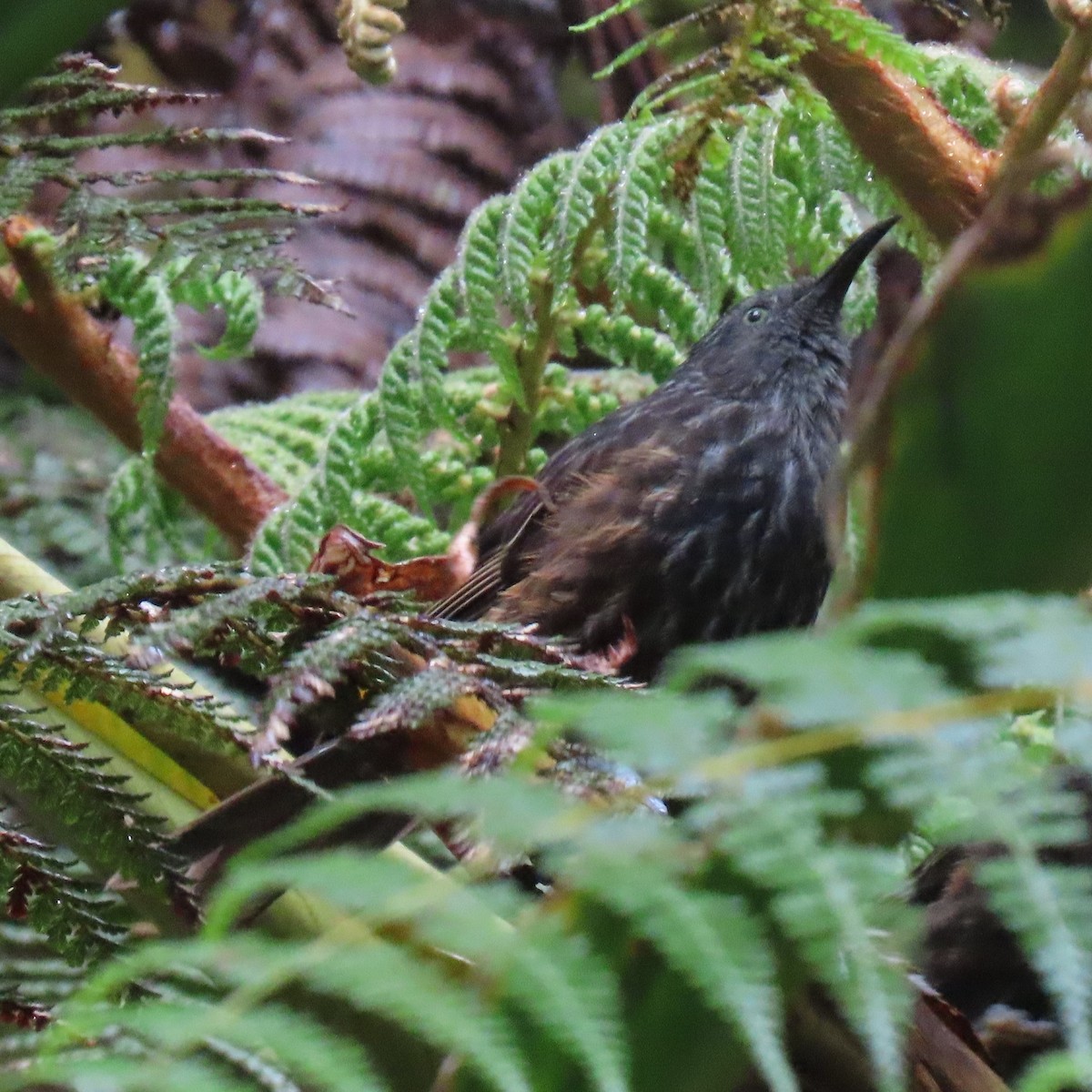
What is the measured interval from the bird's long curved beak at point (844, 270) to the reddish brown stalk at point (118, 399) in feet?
2.58

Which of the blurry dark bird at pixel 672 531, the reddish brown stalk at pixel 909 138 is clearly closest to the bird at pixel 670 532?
the blurry dark bird at pixel 672 531

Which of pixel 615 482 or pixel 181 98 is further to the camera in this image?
pixel 615 482

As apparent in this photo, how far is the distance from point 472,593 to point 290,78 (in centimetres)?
248

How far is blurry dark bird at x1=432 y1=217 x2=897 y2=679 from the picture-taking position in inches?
68.1

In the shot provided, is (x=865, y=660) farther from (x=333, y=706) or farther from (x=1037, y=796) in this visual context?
(x=333, y=706)

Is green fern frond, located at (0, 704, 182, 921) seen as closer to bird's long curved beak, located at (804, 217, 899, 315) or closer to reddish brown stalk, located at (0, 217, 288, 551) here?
reddish brown stalk, located at (0, 217, 288, 551)

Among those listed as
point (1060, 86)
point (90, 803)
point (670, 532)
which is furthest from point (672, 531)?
point (90, 803)

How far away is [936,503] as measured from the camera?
22.9 inches

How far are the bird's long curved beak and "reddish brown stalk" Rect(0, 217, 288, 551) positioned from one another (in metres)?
0.79

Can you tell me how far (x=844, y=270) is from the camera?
6.30ft

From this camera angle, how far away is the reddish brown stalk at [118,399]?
171 centimetres

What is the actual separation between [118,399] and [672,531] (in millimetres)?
703

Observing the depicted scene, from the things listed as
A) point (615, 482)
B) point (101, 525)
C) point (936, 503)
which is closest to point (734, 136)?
point (615, 482)

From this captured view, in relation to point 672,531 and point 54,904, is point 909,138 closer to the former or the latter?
point 672,531
